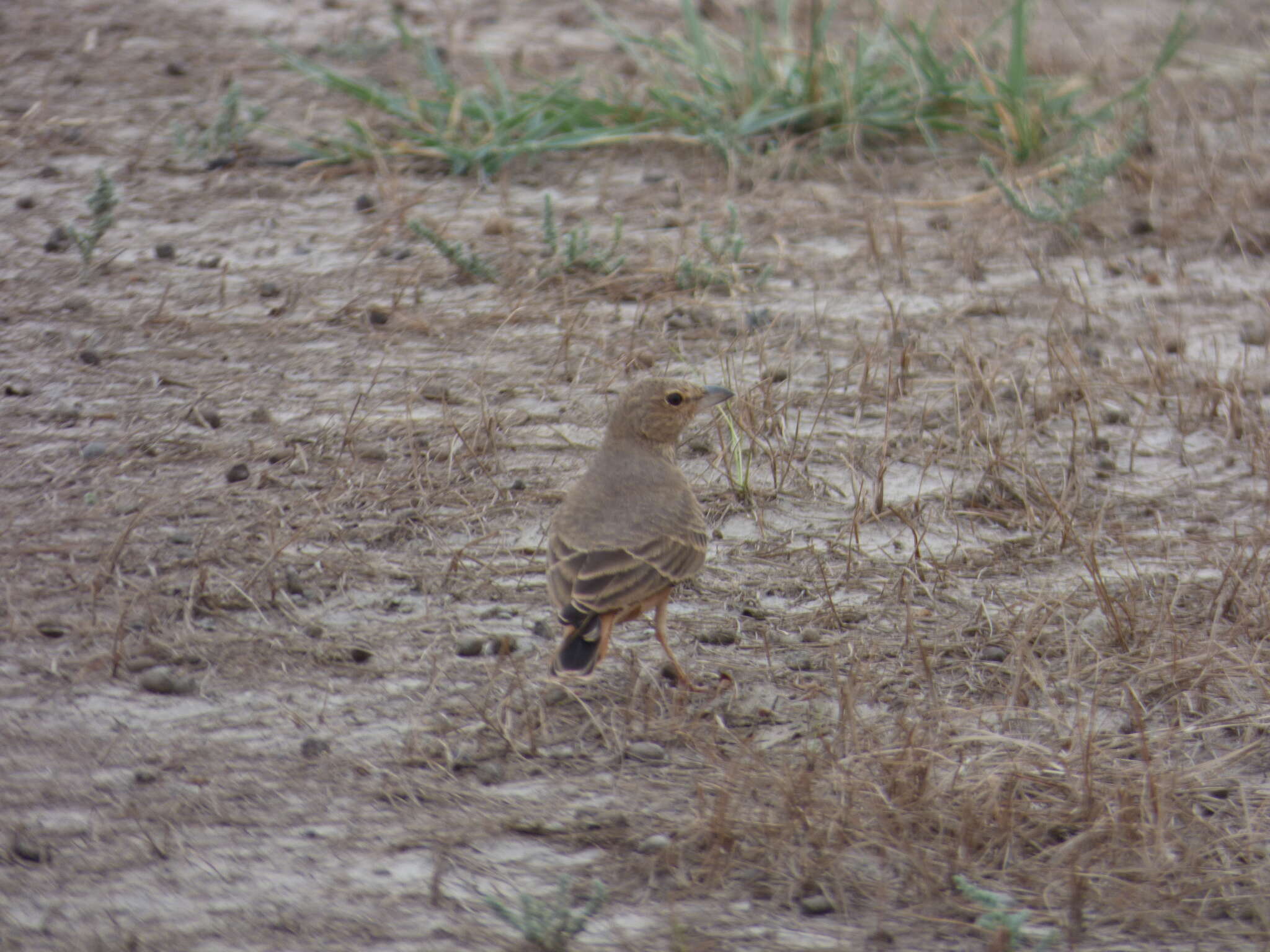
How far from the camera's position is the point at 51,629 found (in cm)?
394

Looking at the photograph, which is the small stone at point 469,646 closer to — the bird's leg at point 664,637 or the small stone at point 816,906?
the bird's leg at point 664,637

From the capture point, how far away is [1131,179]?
714cm

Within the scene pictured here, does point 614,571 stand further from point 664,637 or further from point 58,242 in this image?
point 58,242

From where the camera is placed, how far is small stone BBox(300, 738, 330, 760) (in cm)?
351

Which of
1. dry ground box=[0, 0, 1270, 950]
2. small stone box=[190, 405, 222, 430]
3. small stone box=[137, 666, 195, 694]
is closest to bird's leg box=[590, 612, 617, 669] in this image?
dry ground box=[0, 0, 1270, 950]

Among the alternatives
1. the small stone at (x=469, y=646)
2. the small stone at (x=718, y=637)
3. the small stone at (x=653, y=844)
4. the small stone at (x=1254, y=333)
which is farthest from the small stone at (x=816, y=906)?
the small stone at (x=1254, y=333)

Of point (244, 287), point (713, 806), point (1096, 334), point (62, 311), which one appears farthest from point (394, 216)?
point (713, 806)

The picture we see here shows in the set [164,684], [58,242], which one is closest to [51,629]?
[164,684]

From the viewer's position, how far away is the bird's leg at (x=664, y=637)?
390 centimetres

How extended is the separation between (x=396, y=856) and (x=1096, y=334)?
158 inches

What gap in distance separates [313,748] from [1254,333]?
4.39 meters

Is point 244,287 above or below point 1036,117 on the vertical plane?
below

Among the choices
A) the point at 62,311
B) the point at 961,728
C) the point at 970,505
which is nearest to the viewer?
the point at 961,728

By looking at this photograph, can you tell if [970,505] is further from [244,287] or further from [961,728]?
[244,287]
